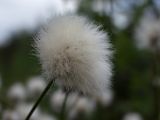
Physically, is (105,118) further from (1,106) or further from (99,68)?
(99,68)

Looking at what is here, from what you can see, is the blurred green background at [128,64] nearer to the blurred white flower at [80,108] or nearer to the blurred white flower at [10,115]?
the blurred white flower at [80,108]

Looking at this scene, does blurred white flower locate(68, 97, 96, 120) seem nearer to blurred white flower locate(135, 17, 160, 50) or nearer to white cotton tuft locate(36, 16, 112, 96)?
blurred white flower locate(135, 17, 160, 50)

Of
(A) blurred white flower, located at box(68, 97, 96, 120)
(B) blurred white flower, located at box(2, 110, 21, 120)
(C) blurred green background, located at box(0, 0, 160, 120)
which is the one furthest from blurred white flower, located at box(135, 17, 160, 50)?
(B) blurred white flower, located at box(2, 110, 21, 120)

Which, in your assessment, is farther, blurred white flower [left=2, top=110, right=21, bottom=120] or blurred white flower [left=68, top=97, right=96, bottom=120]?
blurred white flower [left=68, top=97, right=96, bottom=120]

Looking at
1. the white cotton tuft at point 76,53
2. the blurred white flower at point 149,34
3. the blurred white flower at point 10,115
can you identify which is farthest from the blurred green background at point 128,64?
the white cotton tuft at point 76,53

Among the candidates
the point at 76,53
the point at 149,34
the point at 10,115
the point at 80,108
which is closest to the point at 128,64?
the point at 149,34

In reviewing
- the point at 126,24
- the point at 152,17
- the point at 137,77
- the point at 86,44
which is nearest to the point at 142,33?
the point at 152,17

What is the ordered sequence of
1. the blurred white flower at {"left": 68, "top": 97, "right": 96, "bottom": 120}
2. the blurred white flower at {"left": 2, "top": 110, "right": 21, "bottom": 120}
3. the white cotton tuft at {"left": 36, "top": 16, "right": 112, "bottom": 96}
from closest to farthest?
the white cotton tuft at {"left": 36, "top": 16, "right": 112, "bottom": 96} < the blurred white flower at {"left": 2, "top": 110, "right": 21, "bottom": 120} < the blurred white flower at {"left": 68, "top": 97, "right": 96, "bottom": 120}
